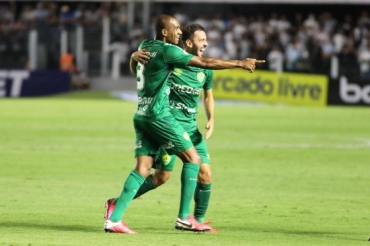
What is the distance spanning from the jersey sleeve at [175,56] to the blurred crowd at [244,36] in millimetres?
24189

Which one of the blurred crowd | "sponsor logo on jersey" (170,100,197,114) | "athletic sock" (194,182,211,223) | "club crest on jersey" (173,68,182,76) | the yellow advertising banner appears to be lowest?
the yellow advertising banner

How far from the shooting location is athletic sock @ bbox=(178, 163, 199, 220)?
9.02m

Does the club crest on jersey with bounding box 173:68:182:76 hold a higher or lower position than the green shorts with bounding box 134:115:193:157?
higher

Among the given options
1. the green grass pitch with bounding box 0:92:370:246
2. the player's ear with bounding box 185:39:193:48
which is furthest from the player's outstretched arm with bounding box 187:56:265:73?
the green grass pitch with bounding box 0:92:370:246

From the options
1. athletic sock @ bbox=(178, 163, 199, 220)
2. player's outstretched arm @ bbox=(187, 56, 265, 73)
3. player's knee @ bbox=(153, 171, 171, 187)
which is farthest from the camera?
player's knee @ bbox=(153, 171, 171, 187)

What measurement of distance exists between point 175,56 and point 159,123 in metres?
0.64

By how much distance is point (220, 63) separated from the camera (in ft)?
28.0

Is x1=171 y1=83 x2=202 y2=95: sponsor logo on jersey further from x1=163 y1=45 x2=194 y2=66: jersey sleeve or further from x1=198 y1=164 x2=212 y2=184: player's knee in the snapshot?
x1=163 y1=45 x2=194 y2=66: jersey sleeve

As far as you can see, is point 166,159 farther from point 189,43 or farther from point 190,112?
point 189,43

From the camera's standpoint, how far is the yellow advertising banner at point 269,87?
103 feet

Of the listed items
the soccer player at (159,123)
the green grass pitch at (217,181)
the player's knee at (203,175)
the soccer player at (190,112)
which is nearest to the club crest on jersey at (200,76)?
the soccer player at (190,112)

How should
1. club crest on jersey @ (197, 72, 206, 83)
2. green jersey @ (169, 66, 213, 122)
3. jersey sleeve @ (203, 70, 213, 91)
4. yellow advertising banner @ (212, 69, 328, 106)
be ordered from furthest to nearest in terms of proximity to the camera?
yellow advertising banner @ (212, 69, 328, 106)
jersey sleeve @ (203, 70, 213, 91)
club crest on jersey @ (197, 72, 206, 83)
green jersey @ (169, 66, 213, 122)

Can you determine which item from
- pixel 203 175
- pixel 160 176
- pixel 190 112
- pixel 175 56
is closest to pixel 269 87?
pixel 190 112

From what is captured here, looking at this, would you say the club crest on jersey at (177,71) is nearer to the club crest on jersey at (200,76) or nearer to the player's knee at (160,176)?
the club crest on jersey at (200,76)
